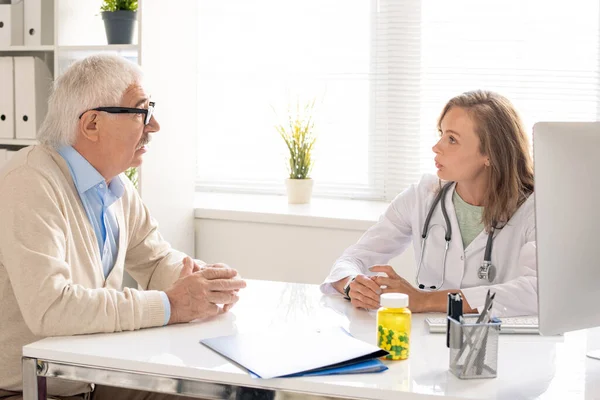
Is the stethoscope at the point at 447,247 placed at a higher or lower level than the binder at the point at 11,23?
lower

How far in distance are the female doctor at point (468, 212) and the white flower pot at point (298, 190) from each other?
4.25ft

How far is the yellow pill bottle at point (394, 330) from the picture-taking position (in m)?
1.63

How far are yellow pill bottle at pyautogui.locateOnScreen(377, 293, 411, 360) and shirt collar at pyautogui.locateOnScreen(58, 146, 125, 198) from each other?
0.82 metres

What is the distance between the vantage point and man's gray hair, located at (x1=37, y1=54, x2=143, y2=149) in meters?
2.07

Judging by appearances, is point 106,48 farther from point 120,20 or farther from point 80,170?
point 80,170

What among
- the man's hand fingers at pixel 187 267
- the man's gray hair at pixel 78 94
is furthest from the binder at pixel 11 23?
the man's hand fingers at pixel 187 267

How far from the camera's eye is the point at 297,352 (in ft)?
5.50

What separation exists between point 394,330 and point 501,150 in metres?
0.93

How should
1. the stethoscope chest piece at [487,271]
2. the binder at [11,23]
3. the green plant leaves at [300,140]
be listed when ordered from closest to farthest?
the stethoscope chest piece at [487,271]
the binder at [11,23]
the green plant leaves at [300,140]

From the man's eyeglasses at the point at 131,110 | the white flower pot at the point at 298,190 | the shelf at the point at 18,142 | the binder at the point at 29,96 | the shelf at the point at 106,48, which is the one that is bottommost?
the white flower pot at the point at 298,190

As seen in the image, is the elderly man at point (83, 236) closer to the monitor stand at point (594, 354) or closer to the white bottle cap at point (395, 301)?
the white bottle cap at point (395, 301)

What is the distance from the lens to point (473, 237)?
7.84 feet

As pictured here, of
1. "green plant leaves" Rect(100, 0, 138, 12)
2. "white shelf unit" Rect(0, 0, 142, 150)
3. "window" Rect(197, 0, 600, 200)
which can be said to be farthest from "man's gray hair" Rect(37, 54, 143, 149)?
"window" Rect(197, 0, 600, 200)

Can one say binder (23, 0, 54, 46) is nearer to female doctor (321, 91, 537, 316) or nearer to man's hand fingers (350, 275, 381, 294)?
female doctor (321, 91, 537, 316)
